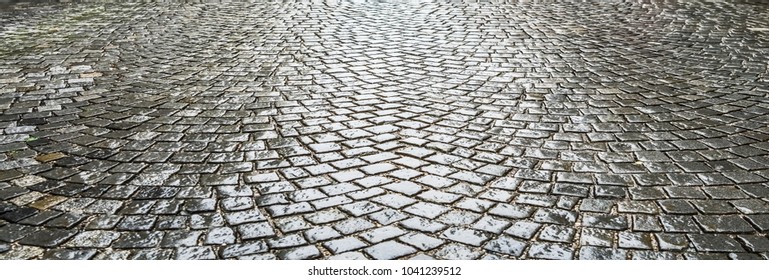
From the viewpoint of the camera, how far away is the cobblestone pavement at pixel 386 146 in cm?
305

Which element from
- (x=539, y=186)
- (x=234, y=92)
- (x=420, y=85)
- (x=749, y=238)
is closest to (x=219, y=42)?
(x=234, y=92)

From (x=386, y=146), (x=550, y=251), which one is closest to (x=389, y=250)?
(x=550, y=251)

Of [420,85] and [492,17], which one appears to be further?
[492,17]

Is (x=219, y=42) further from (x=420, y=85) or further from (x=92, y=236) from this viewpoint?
(x=92, y=236)

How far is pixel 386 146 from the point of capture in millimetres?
Result: 4195

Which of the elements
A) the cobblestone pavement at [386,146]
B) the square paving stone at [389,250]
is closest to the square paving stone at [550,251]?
the cobblestone pavement at [386,146]

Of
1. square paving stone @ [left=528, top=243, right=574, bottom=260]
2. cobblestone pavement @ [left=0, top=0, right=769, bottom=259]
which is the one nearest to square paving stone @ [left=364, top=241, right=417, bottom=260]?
cobblestone pavement @ [left=0, top=0, right=769, bottom=259]

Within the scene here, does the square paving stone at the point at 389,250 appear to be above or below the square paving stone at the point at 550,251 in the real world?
below

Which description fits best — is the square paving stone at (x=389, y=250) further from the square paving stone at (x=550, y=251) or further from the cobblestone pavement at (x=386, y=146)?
the square paving stone at (x=550, y=251)

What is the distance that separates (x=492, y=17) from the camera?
9477mm

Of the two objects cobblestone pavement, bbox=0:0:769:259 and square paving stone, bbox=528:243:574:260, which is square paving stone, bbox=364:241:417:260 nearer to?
cobblestone pavement, bbox=0:0:769:259

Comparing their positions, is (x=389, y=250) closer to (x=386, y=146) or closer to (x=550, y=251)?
(x=550, y=251)

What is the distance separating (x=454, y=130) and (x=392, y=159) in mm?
757

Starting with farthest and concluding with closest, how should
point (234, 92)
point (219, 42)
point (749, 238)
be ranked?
point (219, 42) < point (234, 92) < point (749, 238)
